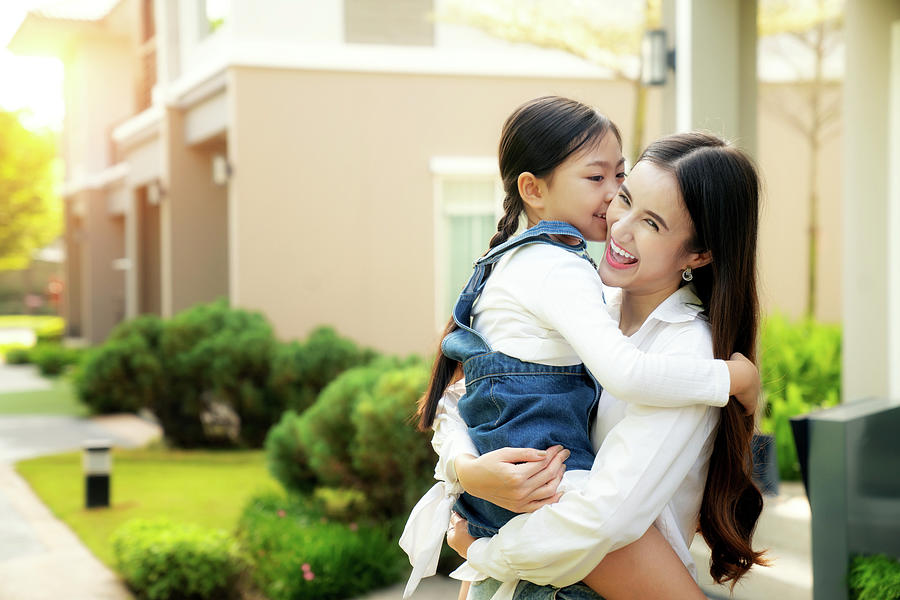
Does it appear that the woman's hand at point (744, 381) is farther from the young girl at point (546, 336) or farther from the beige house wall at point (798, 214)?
the beige house wall at point (798, 214)

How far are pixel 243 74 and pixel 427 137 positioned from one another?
2.05 metres

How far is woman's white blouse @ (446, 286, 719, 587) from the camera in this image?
5.46ft

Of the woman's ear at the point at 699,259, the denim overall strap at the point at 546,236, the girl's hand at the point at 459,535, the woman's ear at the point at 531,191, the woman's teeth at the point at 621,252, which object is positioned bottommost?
the girl's hand at the point at 459,535

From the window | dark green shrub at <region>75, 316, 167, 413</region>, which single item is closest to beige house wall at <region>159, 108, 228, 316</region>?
dark green shrub at <region>75, 316, 167, 413</region>

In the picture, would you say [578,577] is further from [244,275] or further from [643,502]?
[244,275]

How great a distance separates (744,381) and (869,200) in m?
3.68

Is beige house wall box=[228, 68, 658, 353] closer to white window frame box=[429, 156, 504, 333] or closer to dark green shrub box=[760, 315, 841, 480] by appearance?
Result: white window frame box=[429, 156, 504, 333]

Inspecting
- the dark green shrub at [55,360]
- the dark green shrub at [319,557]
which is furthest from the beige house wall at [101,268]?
the dark green shrub at [319,557]

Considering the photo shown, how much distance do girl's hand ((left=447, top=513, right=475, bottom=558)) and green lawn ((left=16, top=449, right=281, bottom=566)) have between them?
4895mm

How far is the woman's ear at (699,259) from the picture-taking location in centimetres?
185

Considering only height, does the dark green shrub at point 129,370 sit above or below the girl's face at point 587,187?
below

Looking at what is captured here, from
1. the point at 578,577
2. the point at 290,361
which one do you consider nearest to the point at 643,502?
the point at 578,577

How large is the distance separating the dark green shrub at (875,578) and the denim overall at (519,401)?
1900 millimetres

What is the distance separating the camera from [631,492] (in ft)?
5.42
